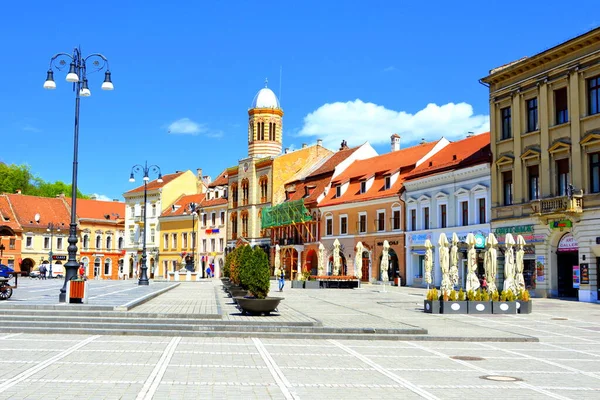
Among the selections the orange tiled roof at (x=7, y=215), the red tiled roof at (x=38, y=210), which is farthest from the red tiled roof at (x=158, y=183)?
the orange tiled roof at (x=7, y=215)

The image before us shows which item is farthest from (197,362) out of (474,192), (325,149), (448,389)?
(325,149)

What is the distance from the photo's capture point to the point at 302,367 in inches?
480

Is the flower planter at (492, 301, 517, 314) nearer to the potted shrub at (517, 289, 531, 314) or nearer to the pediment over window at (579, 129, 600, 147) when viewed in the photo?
the potted shrub at (517, 289, 531, 314)

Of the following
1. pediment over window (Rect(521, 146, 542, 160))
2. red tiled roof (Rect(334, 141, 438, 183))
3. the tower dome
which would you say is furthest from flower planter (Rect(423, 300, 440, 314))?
the tower dome

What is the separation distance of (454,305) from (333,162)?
143 ft

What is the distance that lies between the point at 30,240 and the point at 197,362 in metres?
76.8

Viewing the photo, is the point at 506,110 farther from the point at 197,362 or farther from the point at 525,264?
the point at 197,362

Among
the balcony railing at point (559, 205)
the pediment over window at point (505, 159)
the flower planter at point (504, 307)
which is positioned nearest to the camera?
the flower planter at point (504, 307)

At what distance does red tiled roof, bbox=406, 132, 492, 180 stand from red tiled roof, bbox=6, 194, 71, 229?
2015 inches

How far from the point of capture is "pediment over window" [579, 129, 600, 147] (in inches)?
1254

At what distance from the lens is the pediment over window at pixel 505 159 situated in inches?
1484

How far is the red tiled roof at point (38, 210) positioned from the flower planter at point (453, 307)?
6837cm

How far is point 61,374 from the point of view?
424 inches

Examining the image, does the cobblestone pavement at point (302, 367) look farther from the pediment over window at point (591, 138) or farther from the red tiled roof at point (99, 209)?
the red tiled roof at point (99, 209)
